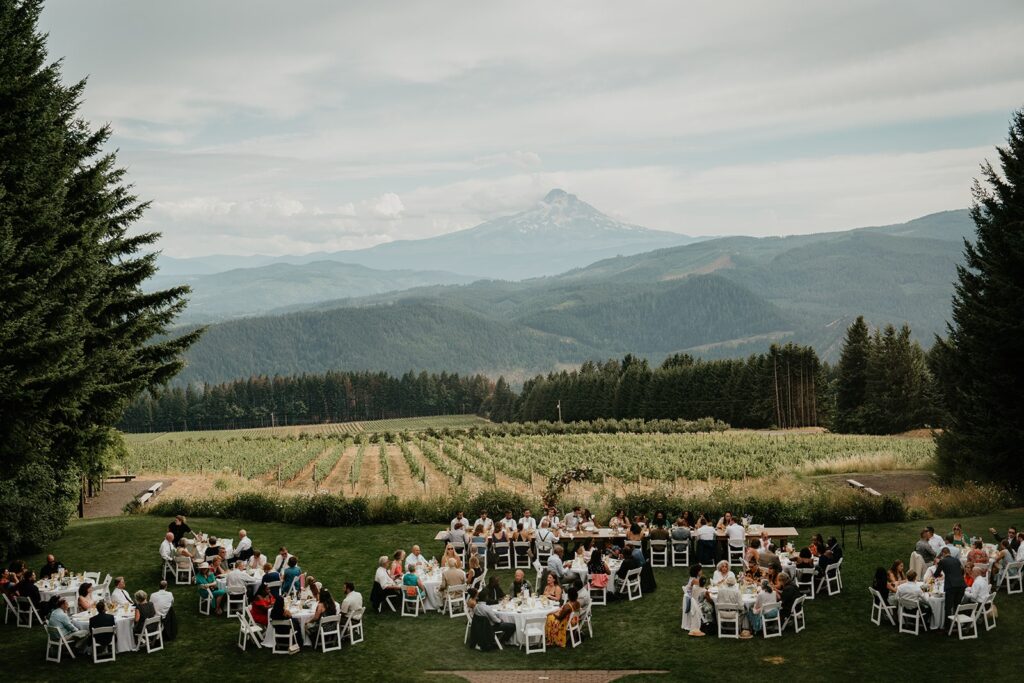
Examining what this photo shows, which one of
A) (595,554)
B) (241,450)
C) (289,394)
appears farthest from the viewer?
(289,394)

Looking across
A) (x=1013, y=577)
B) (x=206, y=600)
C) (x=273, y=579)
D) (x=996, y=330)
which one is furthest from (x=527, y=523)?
(x=996, y=330)

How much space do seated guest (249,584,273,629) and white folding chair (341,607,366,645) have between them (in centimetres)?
168

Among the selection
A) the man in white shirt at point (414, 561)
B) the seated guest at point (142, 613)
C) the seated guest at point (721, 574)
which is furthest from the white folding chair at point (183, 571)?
the seated guest at point (721, 574)

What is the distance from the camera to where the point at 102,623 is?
1714 cm

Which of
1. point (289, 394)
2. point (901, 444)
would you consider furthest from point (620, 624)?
point (289, 394)

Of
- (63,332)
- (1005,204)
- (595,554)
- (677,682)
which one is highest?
(1005,204)

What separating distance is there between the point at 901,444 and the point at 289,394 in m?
142

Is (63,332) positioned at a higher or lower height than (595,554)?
higher

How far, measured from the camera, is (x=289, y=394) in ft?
585

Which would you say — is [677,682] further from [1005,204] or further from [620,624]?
[1005,204]

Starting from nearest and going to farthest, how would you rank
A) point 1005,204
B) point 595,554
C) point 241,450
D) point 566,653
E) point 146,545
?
point 566,653 → point 595,554 → point 146,545 → point 1005,204 → point 241,450

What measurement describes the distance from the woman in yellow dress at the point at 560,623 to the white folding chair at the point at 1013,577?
32.5 feet

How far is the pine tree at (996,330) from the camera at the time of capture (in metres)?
29.2

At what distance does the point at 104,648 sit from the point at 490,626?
7.93 metres
